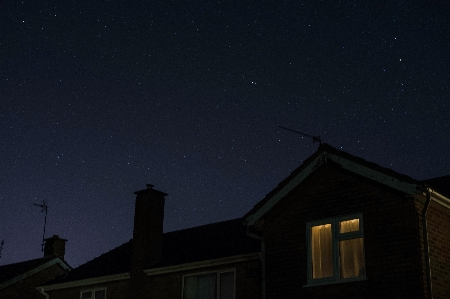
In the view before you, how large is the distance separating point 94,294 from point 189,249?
16.6 feet

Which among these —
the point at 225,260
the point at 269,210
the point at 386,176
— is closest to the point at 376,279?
the point at 386,176

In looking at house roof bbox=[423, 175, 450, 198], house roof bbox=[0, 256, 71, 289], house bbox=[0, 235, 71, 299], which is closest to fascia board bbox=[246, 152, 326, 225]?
house roof bbox=[423, 175, 450, 198]

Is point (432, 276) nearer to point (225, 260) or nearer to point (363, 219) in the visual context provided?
point (363, 219)

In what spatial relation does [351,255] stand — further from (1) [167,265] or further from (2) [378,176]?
(1) [167,265]

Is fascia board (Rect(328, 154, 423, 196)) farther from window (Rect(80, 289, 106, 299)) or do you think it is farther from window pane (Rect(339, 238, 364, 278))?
window (Rect(80, 289, 106, 299))

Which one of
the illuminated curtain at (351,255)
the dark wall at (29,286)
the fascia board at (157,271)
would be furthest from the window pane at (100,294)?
the illuminated curtain at (351,255)

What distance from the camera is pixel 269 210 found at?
20203 mm

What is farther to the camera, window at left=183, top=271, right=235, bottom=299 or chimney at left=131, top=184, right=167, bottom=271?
chimney at left=131, top=184, right=167, bottom=271

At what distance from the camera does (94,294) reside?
1117 inches

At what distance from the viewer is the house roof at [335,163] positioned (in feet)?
57.0

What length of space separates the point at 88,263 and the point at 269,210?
583 inches

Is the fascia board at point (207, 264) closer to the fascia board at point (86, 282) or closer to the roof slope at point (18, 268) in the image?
the fascia board at point (86, 282)

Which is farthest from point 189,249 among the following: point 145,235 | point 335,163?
point 335,163

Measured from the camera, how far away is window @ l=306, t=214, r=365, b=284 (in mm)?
18000
